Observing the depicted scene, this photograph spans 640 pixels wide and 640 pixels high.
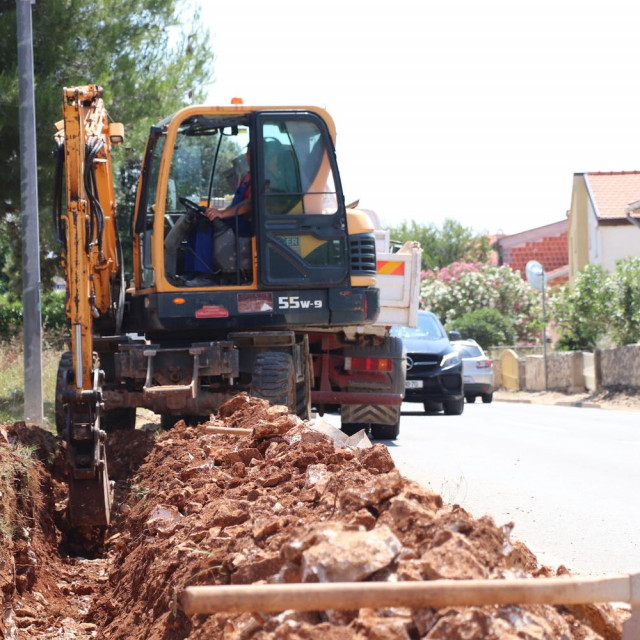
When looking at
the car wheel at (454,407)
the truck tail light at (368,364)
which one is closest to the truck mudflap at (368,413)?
the truck tail light at (368,364)

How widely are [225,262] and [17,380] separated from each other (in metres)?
10.1

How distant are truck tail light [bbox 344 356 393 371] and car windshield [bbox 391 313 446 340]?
6.40 meters

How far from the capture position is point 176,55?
816 inches

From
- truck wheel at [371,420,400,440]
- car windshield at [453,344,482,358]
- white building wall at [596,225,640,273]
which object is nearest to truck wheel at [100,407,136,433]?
truck wheel at [371,420,400,440]

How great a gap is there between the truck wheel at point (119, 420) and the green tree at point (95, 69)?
5.87 meters

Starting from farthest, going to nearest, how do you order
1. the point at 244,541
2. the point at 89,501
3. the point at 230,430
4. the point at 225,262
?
the point at 225,262 < the point at 230,430 < the point at 89,501 < the point at 244,541

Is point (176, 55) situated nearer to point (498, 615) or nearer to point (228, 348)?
point (228, 348)

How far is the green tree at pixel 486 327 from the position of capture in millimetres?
47156

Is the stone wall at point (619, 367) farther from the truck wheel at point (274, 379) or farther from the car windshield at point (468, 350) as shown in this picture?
the truck wheel at point (274, 379)

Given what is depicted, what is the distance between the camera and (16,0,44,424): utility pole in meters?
14.4

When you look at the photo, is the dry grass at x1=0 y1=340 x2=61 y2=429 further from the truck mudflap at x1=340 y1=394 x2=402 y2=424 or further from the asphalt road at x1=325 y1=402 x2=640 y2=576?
the asphalt road at x1=325 y1=402 x2=640 y2=576

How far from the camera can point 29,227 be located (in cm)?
1442

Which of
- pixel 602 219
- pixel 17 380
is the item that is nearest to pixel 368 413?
pixel 17 380

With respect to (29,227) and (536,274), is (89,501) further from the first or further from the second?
(536,274)
